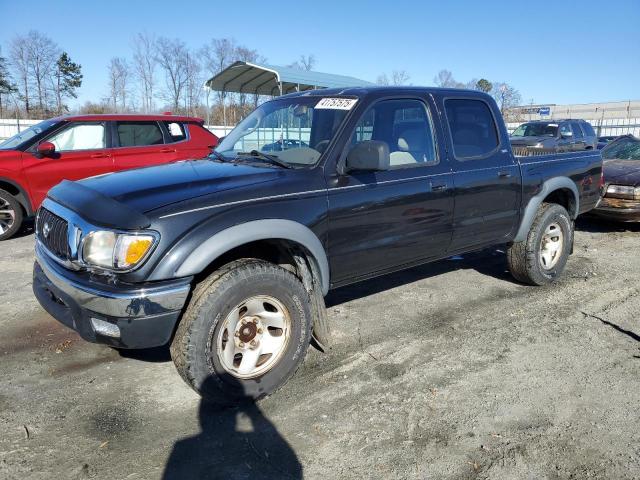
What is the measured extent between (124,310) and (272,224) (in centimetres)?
95

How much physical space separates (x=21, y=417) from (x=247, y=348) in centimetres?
133

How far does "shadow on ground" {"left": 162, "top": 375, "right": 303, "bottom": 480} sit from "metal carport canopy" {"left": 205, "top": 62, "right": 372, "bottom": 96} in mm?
13934

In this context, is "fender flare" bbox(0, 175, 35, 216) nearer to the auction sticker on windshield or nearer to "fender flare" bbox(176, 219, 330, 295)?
the auction sticker on windshield

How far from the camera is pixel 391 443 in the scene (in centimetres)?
261

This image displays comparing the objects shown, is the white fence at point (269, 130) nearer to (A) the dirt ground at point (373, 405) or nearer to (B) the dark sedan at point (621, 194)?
(A) the dirt ground at point (373, 405)

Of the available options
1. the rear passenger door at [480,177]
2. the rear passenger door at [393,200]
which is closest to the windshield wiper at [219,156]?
the rear passenger door at [393,200]

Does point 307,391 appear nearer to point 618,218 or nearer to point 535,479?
point 535,479

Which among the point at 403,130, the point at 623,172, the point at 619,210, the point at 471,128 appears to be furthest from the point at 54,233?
the point at 623,172

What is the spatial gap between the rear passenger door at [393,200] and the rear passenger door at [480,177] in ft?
0.58

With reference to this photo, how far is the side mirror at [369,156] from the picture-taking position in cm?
319

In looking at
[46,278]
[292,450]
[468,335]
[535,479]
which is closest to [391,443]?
[292,450]

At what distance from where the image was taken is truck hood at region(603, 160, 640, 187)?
7534mm

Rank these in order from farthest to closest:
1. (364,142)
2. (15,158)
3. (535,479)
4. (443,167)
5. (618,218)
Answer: (618,218) → (15,158) → (443,167) → (364,142) → (535,479)

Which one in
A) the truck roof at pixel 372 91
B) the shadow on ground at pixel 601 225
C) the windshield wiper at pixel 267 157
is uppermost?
the truck roof at pixel 372 91
